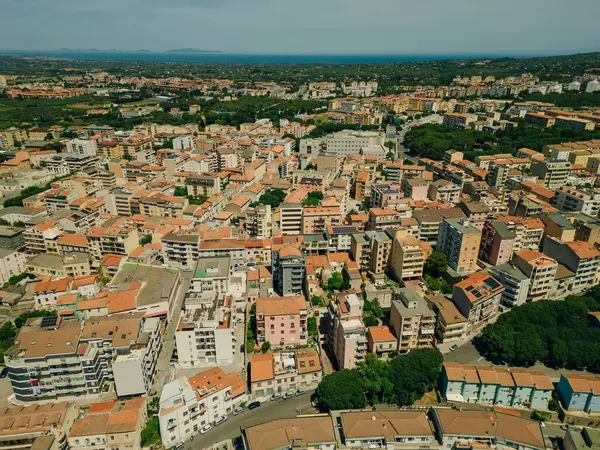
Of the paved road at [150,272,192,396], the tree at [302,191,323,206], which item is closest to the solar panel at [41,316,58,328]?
the paved road at [150,272,192,396]

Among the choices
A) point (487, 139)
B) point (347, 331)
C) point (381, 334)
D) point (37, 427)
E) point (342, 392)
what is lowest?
point (342, 392)

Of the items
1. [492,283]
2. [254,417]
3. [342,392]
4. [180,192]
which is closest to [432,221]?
[492,283]

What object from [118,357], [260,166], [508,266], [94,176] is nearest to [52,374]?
[118,357]

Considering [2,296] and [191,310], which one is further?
[2,296]

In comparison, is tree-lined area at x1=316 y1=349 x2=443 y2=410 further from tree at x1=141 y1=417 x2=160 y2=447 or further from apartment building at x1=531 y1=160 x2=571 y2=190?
apartment building at x1=531 y1=160 x2=571 y2=190

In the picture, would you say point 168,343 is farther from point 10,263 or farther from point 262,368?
point 10,263

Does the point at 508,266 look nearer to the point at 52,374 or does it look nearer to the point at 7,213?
the point at 52,374
